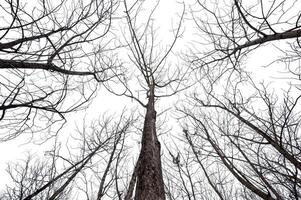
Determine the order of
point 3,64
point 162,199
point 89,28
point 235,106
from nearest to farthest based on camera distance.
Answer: point 162,199, point 3,64, point 89,28, point 235,106

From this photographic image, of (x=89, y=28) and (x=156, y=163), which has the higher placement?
(x=89, y=28)

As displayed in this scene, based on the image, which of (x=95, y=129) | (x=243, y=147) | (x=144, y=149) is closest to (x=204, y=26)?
(x=144, y=149)

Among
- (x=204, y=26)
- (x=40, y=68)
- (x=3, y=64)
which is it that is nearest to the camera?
(x=3, y=64)

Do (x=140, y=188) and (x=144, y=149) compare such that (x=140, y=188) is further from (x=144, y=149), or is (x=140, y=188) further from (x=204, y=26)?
A: (x=204, y=26)

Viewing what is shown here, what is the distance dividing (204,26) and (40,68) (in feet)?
7.05

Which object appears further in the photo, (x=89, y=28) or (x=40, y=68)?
(x=89, y=28)

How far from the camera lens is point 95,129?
5.23 metres

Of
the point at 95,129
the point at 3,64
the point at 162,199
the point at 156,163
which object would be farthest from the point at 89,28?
the point at 95,129

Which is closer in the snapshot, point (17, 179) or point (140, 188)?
point (140, 188)

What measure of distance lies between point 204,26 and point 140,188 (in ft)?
7.31

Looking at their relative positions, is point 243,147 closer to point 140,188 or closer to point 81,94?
point 140,188

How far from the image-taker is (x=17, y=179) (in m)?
6.02

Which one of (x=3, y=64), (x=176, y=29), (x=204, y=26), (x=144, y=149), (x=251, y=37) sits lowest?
(x=144, y=149)

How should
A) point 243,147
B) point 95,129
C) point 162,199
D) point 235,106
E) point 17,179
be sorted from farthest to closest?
point 17,179 → point 95,129 → point 243,147 → point 235,106 → point 162,199
